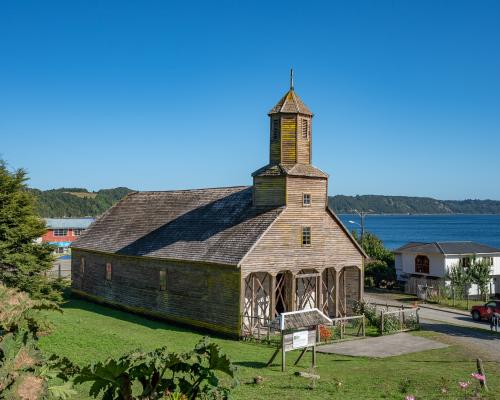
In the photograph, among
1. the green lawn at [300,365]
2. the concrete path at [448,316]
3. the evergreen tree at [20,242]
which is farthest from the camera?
the concrete path at [448,316]

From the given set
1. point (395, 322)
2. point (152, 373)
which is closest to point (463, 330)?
point (395, 322)

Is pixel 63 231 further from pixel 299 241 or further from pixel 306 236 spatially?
pixel 299 241

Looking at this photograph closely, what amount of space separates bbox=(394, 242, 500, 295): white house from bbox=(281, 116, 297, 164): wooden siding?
22256 mm

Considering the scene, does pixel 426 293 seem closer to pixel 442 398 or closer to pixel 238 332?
Result: pixel 238 332

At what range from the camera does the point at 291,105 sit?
31219mm

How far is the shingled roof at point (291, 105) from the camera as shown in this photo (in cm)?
3091

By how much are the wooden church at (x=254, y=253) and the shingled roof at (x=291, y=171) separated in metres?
0.06

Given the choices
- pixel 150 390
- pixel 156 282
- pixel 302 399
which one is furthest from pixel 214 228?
pixel 150 390

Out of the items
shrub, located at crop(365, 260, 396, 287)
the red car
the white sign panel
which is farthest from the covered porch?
shrub, located at crop(365, 260, 396, 287)

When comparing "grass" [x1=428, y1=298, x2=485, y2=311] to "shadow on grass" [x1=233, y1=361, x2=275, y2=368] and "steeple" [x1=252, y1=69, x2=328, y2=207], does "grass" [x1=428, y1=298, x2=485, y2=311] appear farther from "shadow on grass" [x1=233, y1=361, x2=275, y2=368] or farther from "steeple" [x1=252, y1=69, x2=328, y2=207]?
"shadow on grass" [x1=233, y1=361, x2=275, y2=368]

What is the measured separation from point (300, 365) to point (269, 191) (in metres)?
11.4

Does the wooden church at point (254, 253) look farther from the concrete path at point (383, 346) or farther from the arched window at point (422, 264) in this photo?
the arched window at point (422, 264)

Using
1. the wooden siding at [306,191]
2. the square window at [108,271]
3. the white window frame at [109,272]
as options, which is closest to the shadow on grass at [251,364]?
the wooden siding at [306,191]

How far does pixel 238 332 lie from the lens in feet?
88.6
